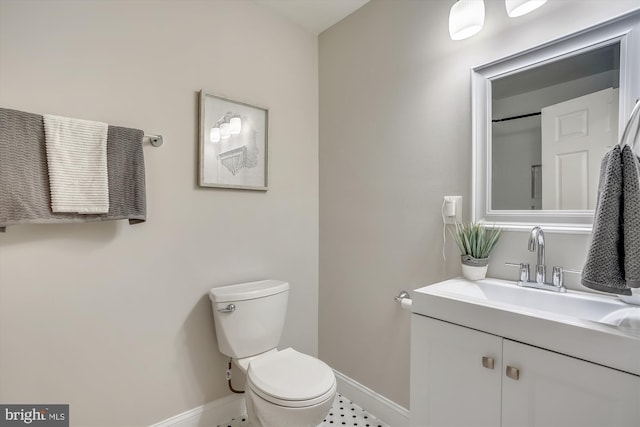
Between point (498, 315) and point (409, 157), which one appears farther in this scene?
point (409, 157)

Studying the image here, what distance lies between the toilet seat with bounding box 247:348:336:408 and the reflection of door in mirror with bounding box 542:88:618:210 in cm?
114

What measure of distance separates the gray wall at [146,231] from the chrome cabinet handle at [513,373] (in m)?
1.30

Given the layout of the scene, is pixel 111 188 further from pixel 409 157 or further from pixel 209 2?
pixel 409 157

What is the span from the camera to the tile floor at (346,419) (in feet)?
5.44

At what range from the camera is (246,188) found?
69.9 inches

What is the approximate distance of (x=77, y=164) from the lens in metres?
1.22

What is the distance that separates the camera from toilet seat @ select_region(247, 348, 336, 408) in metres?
1.21

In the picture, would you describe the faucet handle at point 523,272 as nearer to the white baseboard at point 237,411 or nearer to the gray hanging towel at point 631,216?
the gray hanging towel at point 631,216

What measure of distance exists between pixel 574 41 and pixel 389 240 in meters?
1.10

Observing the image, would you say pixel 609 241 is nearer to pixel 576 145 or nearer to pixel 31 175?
pixel 576 145

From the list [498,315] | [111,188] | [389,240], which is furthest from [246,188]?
[498,315]

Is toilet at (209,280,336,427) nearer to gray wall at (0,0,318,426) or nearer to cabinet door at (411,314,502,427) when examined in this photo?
gray wall at (0,0,318,426)

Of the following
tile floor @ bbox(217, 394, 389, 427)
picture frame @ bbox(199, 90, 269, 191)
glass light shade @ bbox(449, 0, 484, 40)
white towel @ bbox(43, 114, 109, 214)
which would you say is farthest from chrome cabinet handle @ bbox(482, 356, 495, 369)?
white towel @ bbox(43, 114, 109, 214)

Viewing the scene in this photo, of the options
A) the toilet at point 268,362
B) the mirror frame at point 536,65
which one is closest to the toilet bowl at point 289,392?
the toilet at point 268,362
